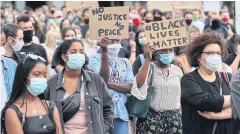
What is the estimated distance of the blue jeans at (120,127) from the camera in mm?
7082

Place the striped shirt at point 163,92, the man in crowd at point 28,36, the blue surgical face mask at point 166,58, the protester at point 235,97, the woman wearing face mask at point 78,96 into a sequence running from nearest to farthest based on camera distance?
the protester at point 235,97 < the woman wearing face mask at point 78,96 < the striped shirt at point 163,92 < the blue surgical face mask at point 166,58 < the man in crowd at point 28,36

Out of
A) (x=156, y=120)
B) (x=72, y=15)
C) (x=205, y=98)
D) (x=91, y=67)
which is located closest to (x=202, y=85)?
(x=205, y=98)

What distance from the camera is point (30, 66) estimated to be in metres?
5.41

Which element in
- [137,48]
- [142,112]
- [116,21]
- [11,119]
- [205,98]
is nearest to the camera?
[11,119]

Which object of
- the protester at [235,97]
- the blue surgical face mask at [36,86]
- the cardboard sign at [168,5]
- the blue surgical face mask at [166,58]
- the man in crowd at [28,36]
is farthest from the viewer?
the cardboard sign at [168,5]

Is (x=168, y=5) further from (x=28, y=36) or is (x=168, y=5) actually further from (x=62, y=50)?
(x=62, y=50)

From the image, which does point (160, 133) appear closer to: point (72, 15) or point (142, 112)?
point (142, 112)

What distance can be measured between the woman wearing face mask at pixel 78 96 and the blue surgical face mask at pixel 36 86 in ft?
1.34

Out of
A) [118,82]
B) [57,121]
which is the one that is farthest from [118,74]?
[57,121]

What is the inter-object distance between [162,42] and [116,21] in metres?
0.62

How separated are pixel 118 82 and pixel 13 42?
1273 mm

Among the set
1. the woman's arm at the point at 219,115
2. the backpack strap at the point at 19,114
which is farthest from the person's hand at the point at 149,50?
the backpack strap at the point at 19,114

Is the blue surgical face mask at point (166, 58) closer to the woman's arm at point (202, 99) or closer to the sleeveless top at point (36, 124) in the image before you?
the woman's arm at point (202, 99)

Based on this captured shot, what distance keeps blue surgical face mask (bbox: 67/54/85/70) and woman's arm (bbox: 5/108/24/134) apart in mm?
994
